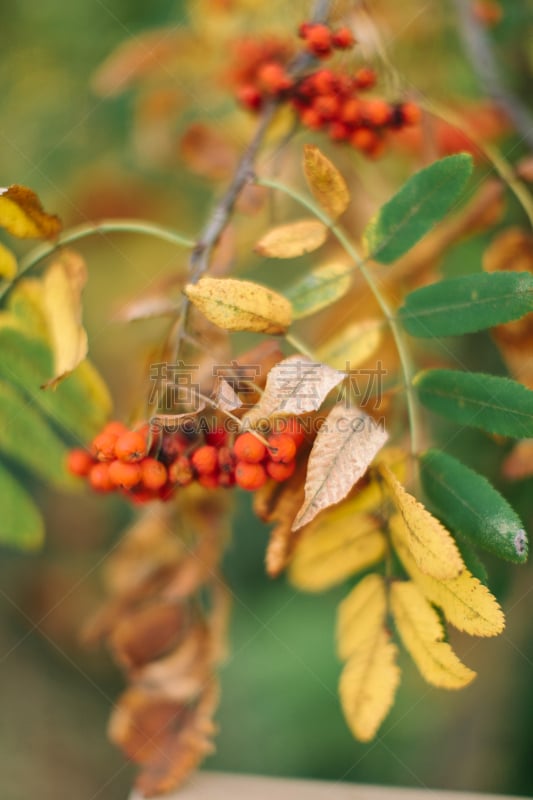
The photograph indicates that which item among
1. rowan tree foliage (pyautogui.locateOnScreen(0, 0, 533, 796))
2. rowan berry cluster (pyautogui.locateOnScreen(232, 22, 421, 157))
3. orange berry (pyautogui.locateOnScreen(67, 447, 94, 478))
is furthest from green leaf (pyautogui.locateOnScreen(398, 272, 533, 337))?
orange berry (pyautogui.locateOnScreen(67, 447, 94, 478))

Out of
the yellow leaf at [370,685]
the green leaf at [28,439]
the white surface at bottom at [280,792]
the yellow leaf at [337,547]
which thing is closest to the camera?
the yellow leaf at [370,685]

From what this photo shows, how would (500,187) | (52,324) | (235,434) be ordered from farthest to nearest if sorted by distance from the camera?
(500,187), (52,324), (235,434)

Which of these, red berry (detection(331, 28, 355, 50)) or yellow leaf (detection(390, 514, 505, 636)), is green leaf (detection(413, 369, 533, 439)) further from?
red berry (detection(331, 28, 355, 50))

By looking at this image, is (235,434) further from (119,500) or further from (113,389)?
(119,500)

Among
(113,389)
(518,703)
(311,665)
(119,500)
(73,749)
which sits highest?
(113,389)

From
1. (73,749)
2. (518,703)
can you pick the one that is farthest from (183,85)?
(73,749)

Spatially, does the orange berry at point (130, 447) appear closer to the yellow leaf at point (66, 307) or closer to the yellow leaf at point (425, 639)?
the yellow leaf at point (66, 307)

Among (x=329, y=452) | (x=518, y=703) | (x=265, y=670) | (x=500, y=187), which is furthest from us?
(x=265, y=670)

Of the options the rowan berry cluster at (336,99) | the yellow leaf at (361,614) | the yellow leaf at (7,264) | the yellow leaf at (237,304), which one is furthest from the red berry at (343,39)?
the yellow leaf at (361,614)
